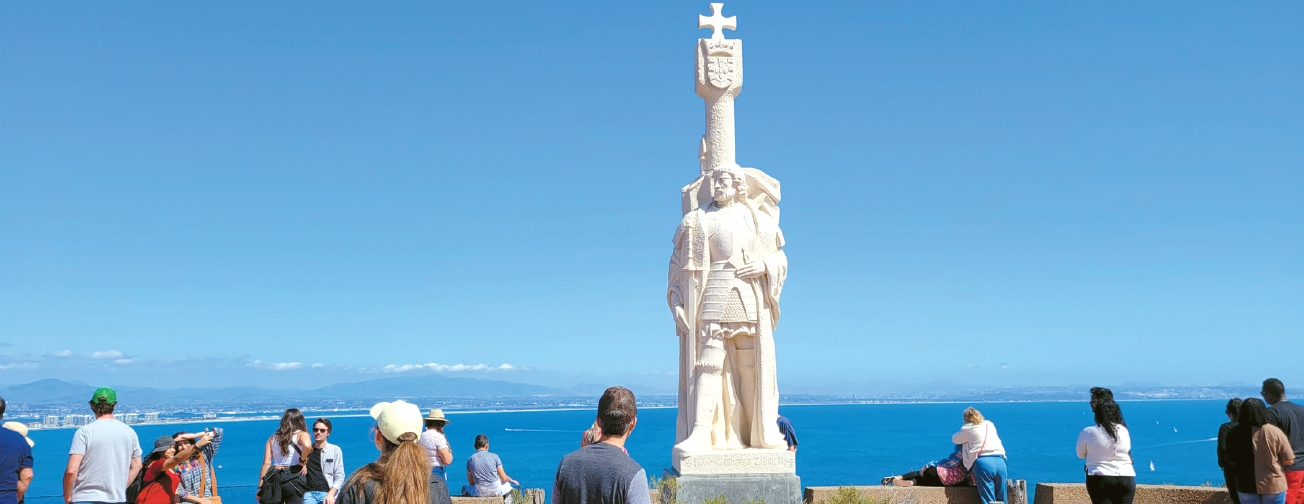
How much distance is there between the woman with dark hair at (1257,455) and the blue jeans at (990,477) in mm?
2172

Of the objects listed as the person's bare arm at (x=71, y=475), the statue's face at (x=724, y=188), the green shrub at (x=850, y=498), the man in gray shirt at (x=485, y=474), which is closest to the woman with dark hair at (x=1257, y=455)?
the green shrub at (x=850, y=498)

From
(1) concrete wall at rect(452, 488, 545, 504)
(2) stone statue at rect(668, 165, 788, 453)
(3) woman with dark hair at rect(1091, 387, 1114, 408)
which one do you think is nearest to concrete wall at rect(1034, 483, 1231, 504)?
(3) woman with dark hair at rect(1091, 387, 1114, 408)

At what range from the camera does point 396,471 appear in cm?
391

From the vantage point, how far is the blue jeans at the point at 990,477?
31.6 feet

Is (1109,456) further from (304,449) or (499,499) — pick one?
(304,449)

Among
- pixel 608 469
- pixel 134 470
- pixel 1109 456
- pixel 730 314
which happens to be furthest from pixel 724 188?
pixel 608 469

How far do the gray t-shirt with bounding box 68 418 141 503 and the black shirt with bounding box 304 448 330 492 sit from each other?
136 cm

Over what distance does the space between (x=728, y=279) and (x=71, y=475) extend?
5943 millimetres

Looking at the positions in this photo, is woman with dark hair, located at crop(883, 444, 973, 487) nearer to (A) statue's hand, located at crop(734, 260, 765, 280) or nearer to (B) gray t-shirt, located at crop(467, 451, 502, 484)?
(A) statue's hand, located at crop(734, 260, 765, 280)

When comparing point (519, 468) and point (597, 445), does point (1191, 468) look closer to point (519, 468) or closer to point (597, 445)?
point (519, 468)

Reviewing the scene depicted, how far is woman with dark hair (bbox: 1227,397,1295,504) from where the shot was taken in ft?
25.0

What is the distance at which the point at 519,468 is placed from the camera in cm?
8069

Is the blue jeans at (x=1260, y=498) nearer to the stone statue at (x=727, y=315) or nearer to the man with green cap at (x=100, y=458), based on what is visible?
the stone statue at (x=727, y=315)

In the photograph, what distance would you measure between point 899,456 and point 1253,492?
286ft
